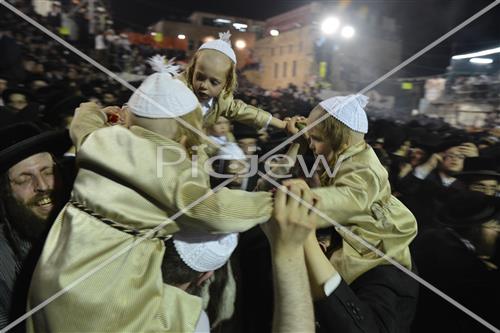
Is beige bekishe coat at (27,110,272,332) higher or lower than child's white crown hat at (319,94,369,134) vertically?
lower

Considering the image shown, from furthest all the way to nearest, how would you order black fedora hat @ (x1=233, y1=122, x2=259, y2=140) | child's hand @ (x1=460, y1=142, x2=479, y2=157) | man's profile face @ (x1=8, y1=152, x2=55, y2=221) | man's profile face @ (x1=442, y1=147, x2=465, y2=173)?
child's hand @ (x1=460, y1=142, x2=479, y2=157) < man's profile face @ (x1=442, y1=147, x2=465, y2=173) < black fedora hat @ (x1=233, y1=122, x2=259, y2=140) < man's profile face @ (x1=8, y1=152, x2=55, y2=221)

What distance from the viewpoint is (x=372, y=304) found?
3.85 ft

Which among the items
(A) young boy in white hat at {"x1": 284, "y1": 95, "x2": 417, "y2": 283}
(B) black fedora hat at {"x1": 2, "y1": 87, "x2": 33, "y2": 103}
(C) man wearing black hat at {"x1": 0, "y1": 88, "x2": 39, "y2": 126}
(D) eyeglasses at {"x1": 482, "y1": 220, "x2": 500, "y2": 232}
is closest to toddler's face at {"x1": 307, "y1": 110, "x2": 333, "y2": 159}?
(A) young boy in white hat at {"x1": 284, "y1": 95, "x2": 417, "y2": 283}

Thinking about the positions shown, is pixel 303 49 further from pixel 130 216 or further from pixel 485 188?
pixel 130 216

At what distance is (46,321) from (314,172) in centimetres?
91

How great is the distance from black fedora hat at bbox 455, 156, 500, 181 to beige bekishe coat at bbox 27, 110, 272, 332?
2294mm

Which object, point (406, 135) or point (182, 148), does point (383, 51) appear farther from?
point (182, 148)

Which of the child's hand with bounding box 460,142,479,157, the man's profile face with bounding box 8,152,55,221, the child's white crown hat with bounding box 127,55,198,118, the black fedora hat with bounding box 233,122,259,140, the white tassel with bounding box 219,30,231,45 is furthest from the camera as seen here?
the child's hand with bounding box 460,142,479,157

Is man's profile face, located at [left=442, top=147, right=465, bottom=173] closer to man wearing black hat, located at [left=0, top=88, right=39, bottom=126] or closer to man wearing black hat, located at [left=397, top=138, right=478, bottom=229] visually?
man wearing black hat, located at [left=397, top=138, right=478, bottom=229]

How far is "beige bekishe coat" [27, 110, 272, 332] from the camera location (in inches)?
35.9

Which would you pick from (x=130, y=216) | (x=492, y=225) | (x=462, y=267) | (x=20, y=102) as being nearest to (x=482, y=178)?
(x=492, y=225)

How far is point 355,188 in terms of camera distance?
42.4 inches

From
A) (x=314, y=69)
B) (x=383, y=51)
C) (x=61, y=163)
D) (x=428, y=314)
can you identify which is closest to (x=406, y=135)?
(x=314, y=69)

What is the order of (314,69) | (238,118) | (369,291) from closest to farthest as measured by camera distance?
(369,291)
(238,118)
(314,69)
